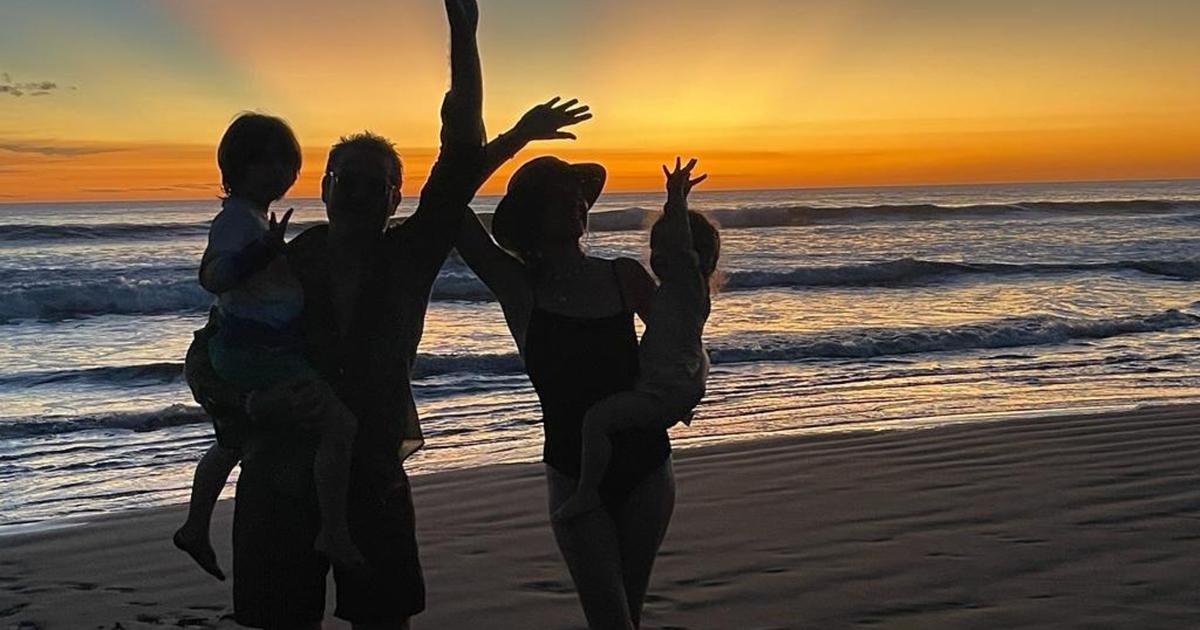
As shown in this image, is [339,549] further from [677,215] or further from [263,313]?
[677,215]

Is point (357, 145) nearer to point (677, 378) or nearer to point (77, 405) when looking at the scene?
point (677, 378)

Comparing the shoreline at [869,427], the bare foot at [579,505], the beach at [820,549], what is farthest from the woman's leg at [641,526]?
the shoreline at [869,427]

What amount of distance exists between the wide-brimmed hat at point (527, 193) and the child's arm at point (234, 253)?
588 mm

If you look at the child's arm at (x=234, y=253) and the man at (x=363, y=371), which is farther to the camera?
the man at (x=363, y=371)

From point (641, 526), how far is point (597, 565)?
15 cm

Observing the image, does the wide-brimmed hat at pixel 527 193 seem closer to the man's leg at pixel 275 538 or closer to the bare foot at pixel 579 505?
the bare foot at pixel 579 505

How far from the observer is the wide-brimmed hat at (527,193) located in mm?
3074

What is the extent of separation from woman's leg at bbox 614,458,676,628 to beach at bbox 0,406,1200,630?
145cm

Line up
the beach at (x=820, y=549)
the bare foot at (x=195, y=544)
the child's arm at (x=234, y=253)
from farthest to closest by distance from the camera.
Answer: the beach at (x=820, y=549) < the bare foot at (x=195, y=544) < the child's arm at (x=234, y=253)

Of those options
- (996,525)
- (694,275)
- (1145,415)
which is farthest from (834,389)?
(694,275)

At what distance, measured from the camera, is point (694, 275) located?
3.08m

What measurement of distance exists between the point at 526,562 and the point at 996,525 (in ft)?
7.07

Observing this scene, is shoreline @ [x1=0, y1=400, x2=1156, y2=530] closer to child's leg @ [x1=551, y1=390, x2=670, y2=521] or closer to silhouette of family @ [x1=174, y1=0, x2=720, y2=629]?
silhouette of family @ [x1=174, y1=0, x2=720, y2=629]

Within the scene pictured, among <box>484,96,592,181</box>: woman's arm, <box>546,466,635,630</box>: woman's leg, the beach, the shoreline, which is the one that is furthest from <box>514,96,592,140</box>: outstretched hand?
the shoreline
